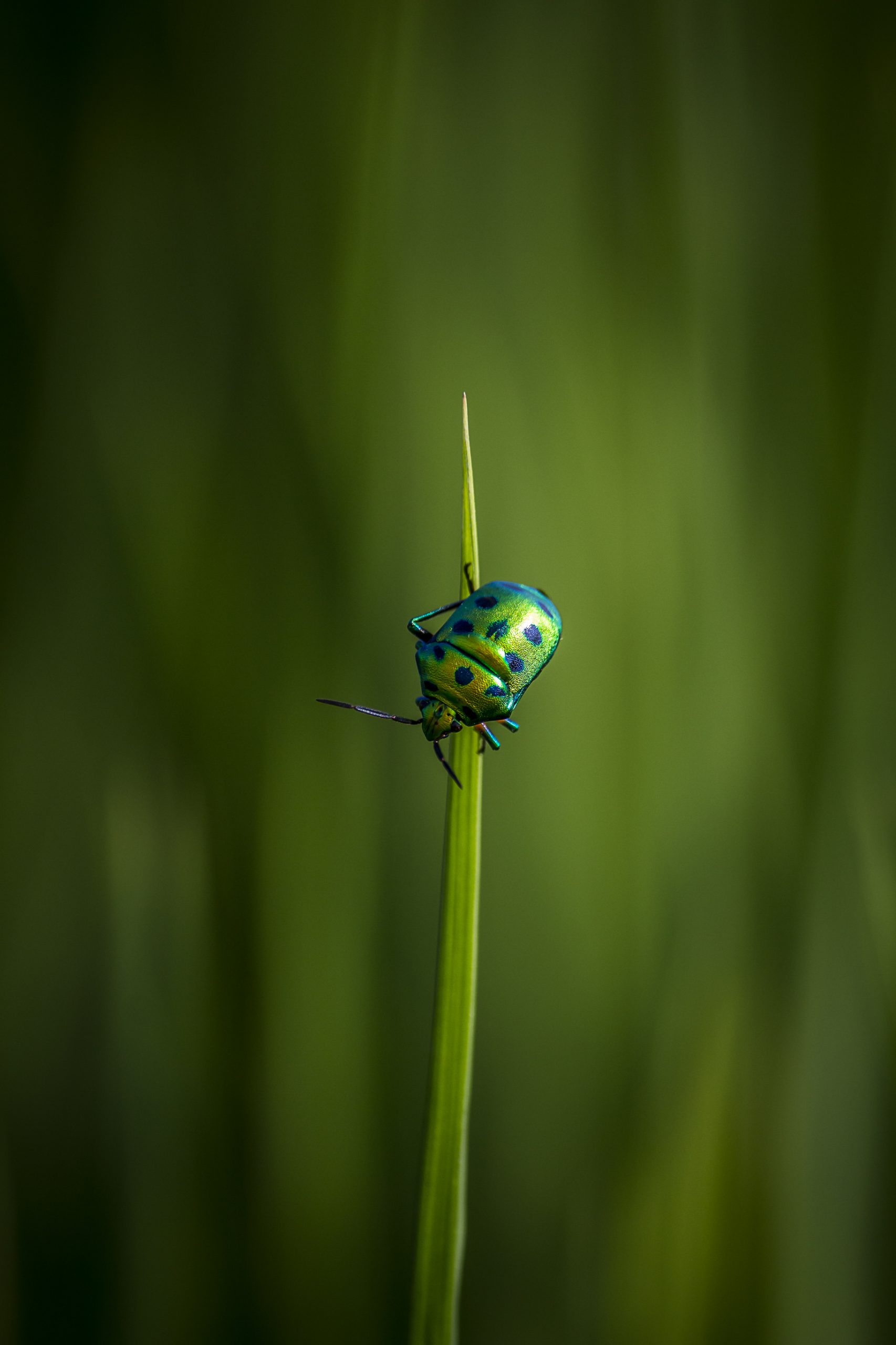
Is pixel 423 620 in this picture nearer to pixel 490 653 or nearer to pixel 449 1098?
pixel 490 653

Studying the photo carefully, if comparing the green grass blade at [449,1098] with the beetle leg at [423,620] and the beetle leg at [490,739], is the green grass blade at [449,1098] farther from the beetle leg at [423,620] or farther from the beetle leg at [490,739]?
the beetle leg at [423,620]

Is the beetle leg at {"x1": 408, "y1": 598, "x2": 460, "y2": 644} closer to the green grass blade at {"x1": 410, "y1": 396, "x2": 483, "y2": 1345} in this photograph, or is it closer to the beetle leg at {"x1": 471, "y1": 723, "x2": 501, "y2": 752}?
the beetle leg at {"x1": 471, "y1": 723, "x2": 501, "y2": 752}

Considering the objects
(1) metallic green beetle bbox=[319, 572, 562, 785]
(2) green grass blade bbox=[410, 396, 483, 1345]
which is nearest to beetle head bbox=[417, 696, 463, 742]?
(1) metallic green beetle bbox=[319, 572, 562, 785]

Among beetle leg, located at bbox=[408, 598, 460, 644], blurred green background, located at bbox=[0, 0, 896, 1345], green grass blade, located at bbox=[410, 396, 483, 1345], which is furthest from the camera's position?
beetle leg, located at bbox=[408, 598, 460, 644]

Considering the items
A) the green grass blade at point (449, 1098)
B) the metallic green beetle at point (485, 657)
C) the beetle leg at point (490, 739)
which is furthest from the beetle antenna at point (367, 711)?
the green grass blade at point (449, 1098)

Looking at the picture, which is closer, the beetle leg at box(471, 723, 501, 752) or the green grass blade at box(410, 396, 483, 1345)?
the green grass blade at box(410, 396, 483, 1345)

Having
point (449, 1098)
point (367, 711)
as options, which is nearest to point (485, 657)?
point (367, 711)
